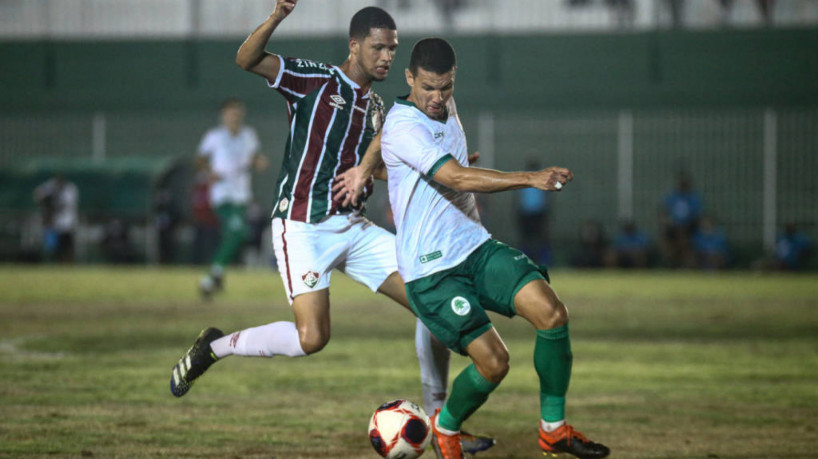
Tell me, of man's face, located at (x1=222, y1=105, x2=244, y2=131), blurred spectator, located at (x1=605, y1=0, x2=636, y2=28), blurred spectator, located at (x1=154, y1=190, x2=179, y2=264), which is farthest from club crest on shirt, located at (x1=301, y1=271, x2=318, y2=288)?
blurred spectator, located at (x1=605, y1=0, x2=636, y2=28)

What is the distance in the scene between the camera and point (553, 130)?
24.2 meters

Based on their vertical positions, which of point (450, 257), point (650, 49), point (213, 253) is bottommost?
point (213, 253)

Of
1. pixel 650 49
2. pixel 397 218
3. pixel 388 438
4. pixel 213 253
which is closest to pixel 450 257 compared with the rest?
pixel 397 218

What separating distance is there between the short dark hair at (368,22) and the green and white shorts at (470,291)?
151 cm

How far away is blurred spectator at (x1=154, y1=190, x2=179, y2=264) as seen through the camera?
77.6 feet

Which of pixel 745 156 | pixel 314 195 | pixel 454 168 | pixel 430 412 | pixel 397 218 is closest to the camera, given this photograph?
pixel 454 168

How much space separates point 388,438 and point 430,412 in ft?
2.20

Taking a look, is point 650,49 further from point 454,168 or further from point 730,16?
point 454,168

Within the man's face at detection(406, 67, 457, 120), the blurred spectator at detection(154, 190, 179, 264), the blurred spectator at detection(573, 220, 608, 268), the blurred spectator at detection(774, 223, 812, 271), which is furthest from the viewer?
the blurred spectator at detection(154, 190, 179, 264)

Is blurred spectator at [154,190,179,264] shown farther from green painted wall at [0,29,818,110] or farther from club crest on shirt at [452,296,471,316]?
club crest on shirt at [452,296,471,316]

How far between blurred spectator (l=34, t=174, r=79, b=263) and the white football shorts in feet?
58.7

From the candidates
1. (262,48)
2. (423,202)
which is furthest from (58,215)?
(423,202)

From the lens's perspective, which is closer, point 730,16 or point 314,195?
point 314,195

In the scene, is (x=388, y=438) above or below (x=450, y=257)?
below
